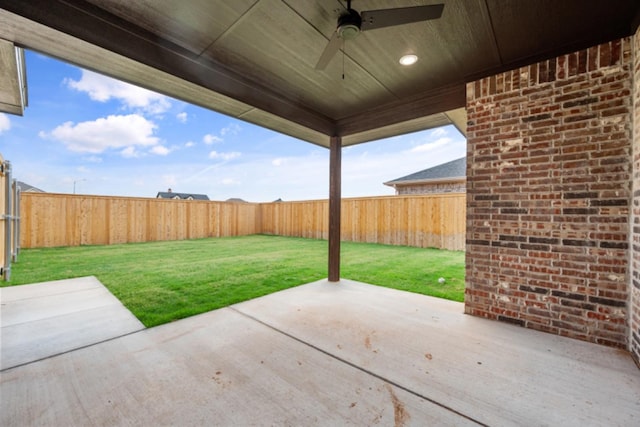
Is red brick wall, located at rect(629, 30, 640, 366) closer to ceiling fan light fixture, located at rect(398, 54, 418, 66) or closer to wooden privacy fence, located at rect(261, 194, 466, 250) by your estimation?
ceiling fan light fixture, located at rect(398, 54, 418, 66)

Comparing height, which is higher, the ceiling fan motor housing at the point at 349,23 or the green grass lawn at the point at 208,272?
the ceiling fan motor housing at the point at 349,23

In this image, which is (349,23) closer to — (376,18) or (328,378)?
(376,18)

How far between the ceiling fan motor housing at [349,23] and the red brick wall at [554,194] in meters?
1.71

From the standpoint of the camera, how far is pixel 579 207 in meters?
2.26

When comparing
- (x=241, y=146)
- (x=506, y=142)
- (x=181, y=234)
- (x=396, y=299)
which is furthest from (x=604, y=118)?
(x=241, y=146)

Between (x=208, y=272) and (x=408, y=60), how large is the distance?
447 cm

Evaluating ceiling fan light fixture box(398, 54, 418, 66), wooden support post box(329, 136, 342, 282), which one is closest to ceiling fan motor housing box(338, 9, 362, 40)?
ceiling fan light fixture box(398, 54, 418, 66)

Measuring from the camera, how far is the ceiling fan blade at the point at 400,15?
162cm

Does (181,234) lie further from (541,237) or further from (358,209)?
(541,237)

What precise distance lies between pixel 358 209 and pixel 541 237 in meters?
7.21

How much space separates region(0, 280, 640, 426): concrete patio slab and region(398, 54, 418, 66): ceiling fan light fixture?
8.54ft

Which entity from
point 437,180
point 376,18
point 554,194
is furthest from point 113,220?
point 437,180

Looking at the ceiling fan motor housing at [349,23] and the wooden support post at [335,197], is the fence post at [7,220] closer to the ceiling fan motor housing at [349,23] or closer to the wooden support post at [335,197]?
the wooden support post at [335,197]

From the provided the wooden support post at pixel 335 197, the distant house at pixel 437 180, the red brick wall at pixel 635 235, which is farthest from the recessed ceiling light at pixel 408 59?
Result: the distant house at pixel 437 180
